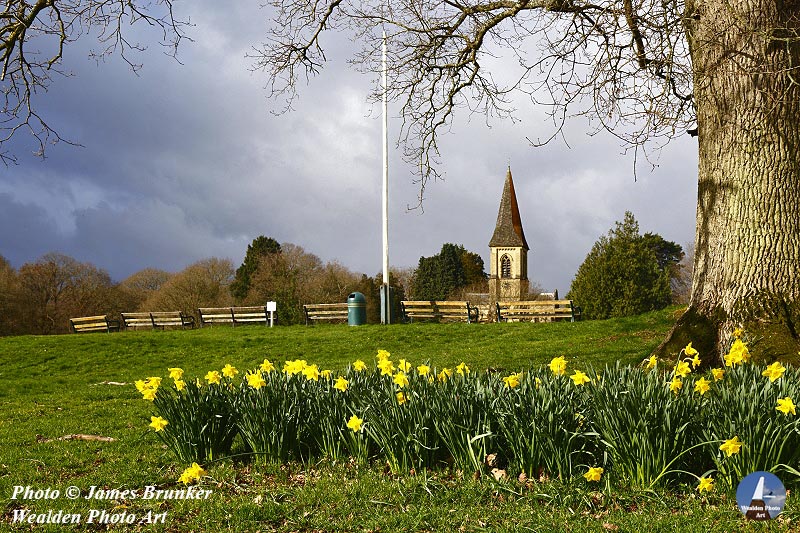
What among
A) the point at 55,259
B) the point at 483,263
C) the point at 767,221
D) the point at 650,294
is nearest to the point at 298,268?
the point at 55,259

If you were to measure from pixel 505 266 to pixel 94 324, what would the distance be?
35.6 metres

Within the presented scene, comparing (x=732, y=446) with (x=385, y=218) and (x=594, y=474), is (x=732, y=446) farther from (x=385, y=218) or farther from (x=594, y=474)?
(x=385, y=218)

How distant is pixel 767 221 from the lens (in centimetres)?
816

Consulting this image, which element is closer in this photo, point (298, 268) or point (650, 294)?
point (650, 294)

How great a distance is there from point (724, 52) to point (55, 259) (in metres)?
39.1

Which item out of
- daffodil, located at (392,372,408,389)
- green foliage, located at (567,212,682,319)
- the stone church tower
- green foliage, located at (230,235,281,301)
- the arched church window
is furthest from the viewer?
the arched church window

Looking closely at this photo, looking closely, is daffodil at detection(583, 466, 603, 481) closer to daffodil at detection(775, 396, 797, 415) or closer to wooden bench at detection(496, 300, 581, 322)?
daffodil at detection(775, 396, 797, 415)

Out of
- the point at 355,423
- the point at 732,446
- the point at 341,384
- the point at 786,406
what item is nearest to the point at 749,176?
the point at 786,406

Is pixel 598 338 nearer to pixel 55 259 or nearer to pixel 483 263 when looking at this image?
pixel 55 259

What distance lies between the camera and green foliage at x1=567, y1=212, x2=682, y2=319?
31.3 m

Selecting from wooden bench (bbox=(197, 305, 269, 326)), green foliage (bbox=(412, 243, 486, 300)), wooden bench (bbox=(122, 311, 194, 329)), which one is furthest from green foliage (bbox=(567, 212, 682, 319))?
green foliage (bbox=(412, 243, 486, 300))

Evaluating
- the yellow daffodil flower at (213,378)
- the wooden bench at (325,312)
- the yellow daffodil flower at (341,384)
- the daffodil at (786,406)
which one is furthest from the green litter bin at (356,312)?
the daffodil at (786,406)

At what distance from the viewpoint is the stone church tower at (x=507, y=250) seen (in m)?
55.5

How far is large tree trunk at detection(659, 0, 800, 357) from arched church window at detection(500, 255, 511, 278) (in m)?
48.1
